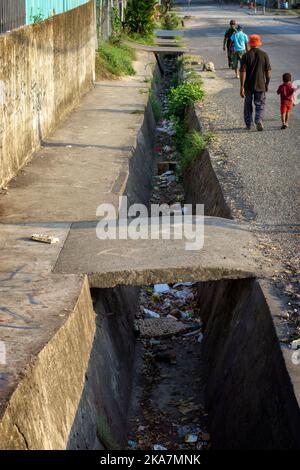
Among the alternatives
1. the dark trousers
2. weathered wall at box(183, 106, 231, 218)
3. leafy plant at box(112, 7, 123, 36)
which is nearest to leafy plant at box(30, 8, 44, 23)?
weathered wall at box(183, 106, 231, 218)

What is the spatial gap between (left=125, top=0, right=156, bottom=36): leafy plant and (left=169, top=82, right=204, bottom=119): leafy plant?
1498 cm

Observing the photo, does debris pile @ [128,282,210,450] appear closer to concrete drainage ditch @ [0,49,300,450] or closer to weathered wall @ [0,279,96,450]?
concrete drainage ditch @ [0,49,300,450]

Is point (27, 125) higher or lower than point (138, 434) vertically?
higher

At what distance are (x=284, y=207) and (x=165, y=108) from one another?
13.9 meters

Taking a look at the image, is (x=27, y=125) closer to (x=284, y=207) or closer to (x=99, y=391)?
(x=284, y=207)

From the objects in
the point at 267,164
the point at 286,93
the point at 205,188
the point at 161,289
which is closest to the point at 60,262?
the point at 161,289

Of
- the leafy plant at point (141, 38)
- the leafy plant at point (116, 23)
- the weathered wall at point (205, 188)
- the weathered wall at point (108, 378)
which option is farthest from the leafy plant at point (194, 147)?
the leafy plant at point (141, 38)

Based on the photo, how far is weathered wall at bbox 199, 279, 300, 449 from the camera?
5.75 meters

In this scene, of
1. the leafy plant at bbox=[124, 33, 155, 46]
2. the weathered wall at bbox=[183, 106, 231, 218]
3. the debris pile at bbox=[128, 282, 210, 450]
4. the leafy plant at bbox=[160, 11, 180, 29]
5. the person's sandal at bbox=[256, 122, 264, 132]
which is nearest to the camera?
the debris pile at bbox=[128, 282, 210, 450]

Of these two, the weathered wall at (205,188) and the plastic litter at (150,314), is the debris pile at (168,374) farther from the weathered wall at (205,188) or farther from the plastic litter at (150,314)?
the weathered wall at (205,188)

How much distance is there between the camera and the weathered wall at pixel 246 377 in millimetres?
5750

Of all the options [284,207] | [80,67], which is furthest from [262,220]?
[80,67]

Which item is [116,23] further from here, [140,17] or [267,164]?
[267,164]
